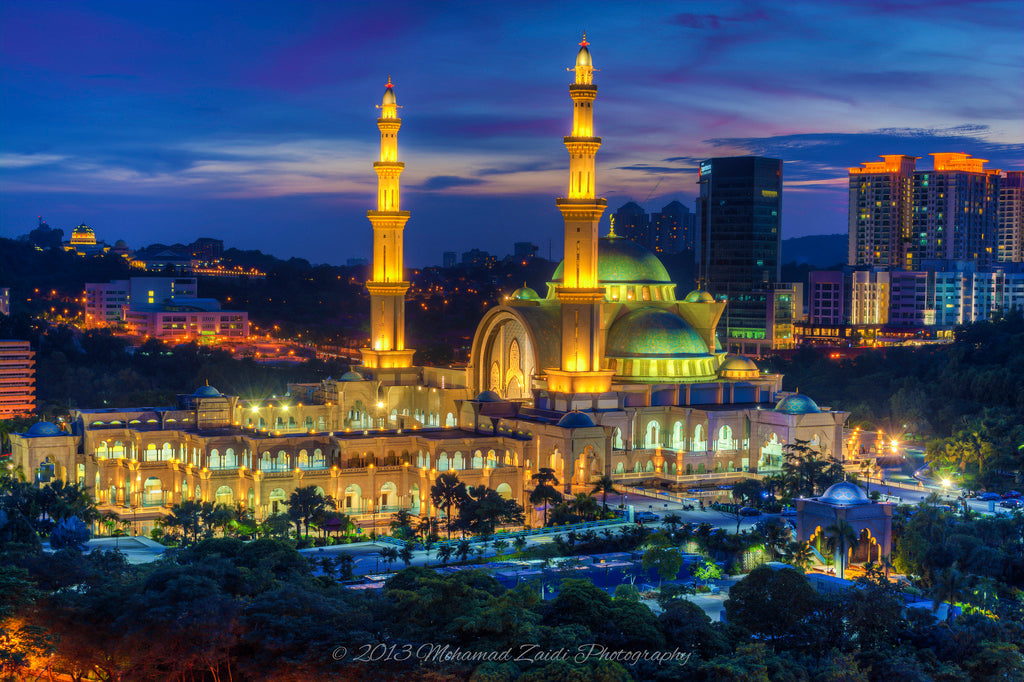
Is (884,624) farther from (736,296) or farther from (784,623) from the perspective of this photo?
(736,296)

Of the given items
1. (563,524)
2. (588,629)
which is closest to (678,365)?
(563,524)

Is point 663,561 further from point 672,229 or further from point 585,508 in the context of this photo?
point 672,229

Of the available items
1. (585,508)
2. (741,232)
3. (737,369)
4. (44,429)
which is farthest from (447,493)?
(741,232)

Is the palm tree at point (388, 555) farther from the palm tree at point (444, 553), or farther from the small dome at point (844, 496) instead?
the small dome at point (844, 496)

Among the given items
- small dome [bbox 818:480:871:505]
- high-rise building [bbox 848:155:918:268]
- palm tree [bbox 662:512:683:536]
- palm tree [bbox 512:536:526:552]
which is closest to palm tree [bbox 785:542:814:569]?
small dome [bbox 818:480:871:505]

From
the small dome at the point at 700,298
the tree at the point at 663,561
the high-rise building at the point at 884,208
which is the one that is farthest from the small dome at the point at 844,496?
the high-rise building at the point at 884,208

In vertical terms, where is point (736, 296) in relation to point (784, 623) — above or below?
above
